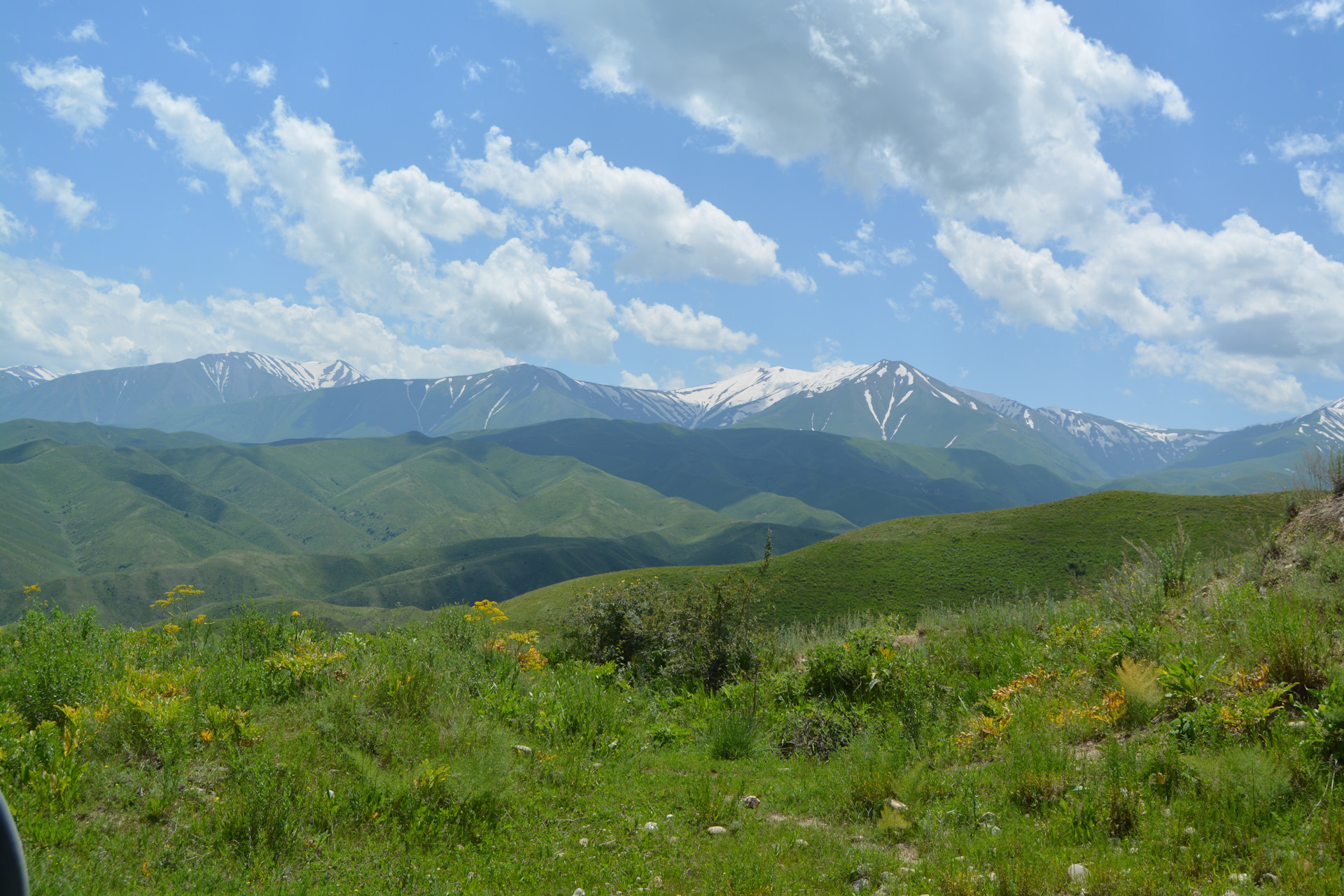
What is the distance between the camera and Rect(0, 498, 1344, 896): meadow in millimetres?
4281

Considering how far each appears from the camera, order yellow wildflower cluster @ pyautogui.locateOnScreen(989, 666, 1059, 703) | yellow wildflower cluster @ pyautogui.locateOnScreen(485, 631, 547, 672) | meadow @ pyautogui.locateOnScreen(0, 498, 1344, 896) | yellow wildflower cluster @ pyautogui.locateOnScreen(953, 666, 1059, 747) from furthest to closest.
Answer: yellow wildflower cluster @ pyautogui.locateOnScreen(485, 631, 547, 672)
yellow wildflower cluster @ pyautogui.locateOnScreen(989, 666, 1059, 703)
yellow wildflower cluster @ pyautogui.locateOnScreen(953, 666, 1059, 747)
meadow @ pyautogui.locateOnScreen(0, 498, 1344, 896)

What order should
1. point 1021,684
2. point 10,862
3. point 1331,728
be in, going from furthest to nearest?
point 1021,684 < point 1331,728 < point 10,862

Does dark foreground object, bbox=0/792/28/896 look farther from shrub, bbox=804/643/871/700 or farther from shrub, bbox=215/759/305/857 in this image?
shrub, bbox=804/643/871/700

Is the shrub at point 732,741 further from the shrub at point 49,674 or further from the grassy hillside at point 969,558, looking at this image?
the grassy hillside at point 969,558

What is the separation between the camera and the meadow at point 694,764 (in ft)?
14.0

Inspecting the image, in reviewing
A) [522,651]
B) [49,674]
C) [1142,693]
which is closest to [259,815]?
[49,674]

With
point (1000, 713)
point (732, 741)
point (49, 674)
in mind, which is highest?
point (49, 674)

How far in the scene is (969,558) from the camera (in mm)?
64500

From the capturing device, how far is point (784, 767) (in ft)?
22.7

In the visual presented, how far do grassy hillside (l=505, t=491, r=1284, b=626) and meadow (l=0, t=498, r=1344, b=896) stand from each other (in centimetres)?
4572

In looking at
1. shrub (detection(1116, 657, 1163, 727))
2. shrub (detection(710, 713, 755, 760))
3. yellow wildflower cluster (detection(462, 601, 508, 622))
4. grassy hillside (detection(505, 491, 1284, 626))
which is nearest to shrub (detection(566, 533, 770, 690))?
yellow wildflower cluster (detection(462, 601, 508, 622))

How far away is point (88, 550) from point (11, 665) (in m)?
253

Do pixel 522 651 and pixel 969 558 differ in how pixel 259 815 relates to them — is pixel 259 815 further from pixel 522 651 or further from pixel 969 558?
pixel 969 558

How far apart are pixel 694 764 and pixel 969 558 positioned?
213ft
